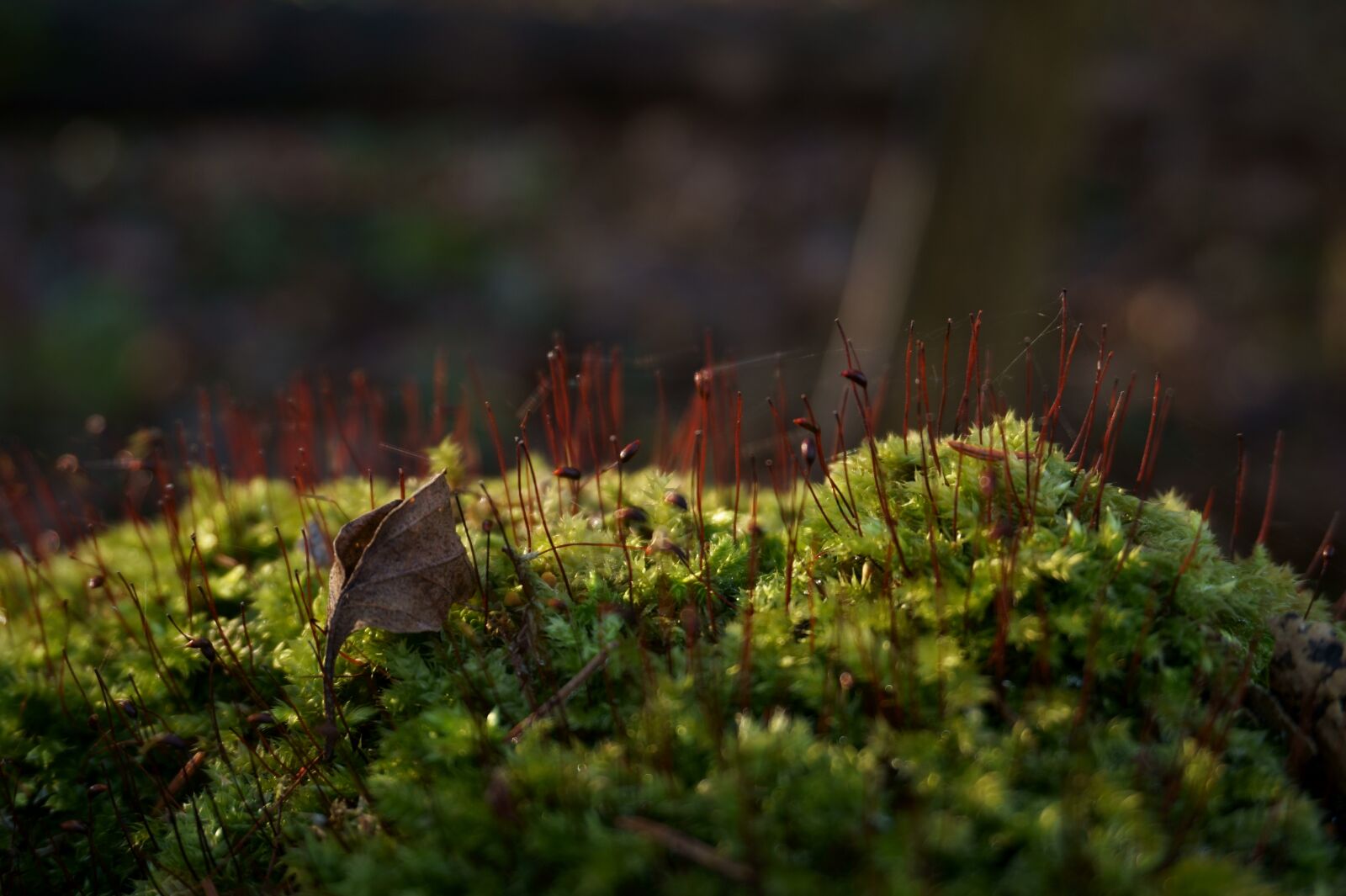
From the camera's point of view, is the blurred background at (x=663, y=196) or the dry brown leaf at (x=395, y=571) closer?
the dry brown leaf at (x=395, y=571)

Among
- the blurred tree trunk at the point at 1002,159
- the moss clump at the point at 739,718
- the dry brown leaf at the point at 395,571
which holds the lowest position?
the moss clump at the point at 739,718

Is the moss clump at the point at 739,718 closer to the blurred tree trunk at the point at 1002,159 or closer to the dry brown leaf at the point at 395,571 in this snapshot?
the dry brown leaf at the point at 395,571

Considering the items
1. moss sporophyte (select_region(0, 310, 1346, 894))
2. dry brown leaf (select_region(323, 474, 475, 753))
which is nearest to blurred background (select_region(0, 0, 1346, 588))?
moss sporophyte (select_region(0, 310, 1346, 894))

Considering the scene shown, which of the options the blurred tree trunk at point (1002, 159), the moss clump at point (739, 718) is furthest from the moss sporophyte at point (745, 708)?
the blurred tree trunk at point (1002, 159)

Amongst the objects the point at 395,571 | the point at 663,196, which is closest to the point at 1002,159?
the point at 395,571

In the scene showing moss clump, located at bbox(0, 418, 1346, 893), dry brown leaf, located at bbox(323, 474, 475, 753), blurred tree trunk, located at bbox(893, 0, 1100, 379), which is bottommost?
moss clump, located at bbox(0, 418, 1346, 893)

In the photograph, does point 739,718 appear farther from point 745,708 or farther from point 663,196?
point 663,196

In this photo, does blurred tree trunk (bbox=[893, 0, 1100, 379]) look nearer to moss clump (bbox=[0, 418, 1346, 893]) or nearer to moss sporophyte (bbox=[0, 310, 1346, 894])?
moss sporophyte (bbox=[0, 310, 1346, 894])

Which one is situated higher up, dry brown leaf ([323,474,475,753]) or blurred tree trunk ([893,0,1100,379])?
blurred tree trunk ([893,0,1100,379])

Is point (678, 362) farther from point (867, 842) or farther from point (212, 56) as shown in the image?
point (867, 842)
